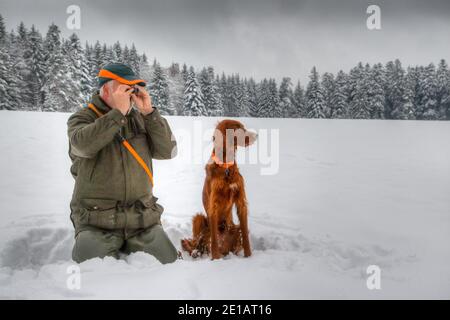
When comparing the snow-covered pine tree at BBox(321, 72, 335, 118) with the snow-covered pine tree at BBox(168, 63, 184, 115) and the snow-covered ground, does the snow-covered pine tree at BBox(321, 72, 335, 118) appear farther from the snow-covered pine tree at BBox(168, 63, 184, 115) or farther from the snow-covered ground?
the snow-covered ground

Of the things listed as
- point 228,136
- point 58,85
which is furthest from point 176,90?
point 228,136

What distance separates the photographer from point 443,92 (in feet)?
72.9

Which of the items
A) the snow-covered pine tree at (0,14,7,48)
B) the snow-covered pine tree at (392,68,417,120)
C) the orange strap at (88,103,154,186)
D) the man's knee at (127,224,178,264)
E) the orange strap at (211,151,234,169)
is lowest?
the man's knee at (127,224,178,264)

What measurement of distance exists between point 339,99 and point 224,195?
3132 cm

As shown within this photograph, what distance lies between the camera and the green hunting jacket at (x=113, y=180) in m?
2.59

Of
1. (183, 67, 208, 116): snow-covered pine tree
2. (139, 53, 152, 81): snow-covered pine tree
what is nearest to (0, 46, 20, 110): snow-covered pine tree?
(139, 53, 152, 81): snow-covered pine tree

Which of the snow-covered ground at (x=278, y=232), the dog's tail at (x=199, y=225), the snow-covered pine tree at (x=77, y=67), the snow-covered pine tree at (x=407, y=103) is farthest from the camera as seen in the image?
the snow-covered pine tree at (x=77, y=67)

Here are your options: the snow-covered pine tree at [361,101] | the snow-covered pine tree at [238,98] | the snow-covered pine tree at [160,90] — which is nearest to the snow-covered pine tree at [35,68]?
the snow-covered pine tree at [160,90]

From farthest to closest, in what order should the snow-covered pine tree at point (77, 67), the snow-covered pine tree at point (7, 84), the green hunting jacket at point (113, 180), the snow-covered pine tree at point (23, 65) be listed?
the snow-covered pine tree at point (23, 65), the snow-covered pine tree at point (77, 67), the snow-covered pine tree at point (7, 84), the green hunting jacket at point (113, 180)

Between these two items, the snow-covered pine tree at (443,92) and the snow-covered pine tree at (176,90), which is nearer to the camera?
the snow-covered pine tree at (443,92)

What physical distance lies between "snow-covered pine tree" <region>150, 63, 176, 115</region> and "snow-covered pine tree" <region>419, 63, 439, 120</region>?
68.2 ft

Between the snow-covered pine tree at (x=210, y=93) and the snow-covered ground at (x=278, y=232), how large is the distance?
738 inches

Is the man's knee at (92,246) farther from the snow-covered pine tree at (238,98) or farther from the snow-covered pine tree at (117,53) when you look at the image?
the snow-covered pine tree at (117,53)

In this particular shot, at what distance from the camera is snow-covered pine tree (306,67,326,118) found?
30.4 metres
